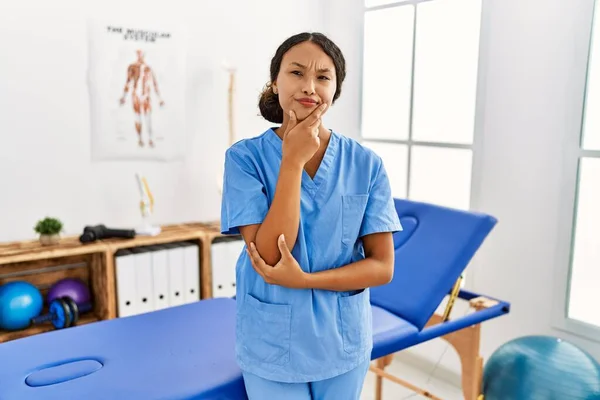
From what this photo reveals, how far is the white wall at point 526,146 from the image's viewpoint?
85.4 inches

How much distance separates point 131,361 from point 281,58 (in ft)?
2.85

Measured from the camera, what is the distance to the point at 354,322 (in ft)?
3.81

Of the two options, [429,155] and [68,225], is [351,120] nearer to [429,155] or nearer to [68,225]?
[429,155]

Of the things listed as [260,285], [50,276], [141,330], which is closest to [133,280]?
[50,276]

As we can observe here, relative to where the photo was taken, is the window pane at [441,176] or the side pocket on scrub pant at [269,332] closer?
the side pocket on scrub pant at [269,332]

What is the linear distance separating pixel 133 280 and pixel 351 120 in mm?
1637

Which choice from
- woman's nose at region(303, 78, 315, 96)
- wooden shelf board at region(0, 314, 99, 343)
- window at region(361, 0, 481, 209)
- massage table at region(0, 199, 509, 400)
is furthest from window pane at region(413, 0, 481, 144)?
wooden shelf board at region(0, 314, 99, 343)

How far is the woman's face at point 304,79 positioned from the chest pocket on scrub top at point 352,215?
20cm

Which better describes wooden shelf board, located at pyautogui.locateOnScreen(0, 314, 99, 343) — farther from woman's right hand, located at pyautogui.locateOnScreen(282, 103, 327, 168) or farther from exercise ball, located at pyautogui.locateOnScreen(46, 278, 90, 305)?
woman's right hand, located at pyautogui.locateOnScreen(282, 103, 327, 168)

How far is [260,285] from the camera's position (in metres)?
1.12

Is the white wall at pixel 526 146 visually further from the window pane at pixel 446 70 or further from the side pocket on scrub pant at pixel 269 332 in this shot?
the side pocket on scrub pant at pixel 269 332

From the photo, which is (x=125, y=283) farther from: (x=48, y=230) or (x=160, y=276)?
(x=48, y=230)

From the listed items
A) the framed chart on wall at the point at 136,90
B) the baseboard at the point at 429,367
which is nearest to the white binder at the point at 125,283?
the framed chart on wall at the point at 136,90

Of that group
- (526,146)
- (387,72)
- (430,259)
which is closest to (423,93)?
(387,72)
